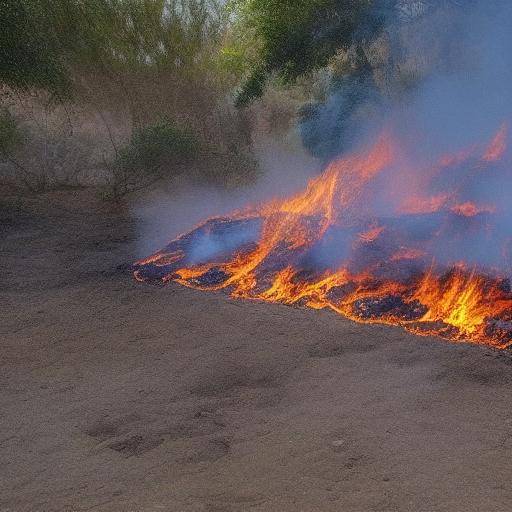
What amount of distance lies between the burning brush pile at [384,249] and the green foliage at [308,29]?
1.90 m

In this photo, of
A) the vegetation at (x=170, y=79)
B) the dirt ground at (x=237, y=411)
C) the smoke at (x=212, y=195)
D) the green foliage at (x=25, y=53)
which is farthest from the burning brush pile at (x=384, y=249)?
the green foliage at (x=25, y=53)

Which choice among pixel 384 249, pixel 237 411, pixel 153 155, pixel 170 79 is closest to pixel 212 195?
pixel 153 155

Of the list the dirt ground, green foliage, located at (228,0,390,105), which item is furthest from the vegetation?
the dirt ground

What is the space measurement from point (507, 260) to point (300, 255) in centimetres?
229

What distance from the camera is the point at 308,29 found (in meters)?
9.11

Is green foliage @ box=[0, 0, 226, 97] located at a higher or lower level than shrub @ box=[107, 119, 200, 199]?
higher

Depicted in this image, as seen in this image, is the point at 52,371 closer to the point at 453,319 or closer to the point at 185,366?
the point at 185,366

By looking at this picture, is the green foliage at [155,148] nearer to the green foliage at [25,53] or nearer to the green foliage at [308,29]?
the green foliage at [25,53]

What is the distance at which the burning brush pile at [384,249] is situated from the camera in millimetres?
5809

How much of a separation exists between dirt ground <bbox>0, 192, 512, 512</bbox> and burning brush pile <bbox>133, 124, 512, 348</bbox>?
49 cm

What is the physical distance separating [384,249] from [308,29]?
4.19 m

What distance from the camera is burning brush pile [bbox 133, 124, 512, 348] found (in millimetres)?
5809

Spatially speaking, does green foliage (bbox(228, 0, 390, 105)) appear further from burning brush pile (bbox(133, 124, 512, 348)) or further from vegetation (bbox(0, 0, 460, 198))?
burning brush pile (bbox(133, 124, 512, 348))

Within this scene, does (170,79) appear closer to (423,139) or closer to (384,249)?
(423,139)
